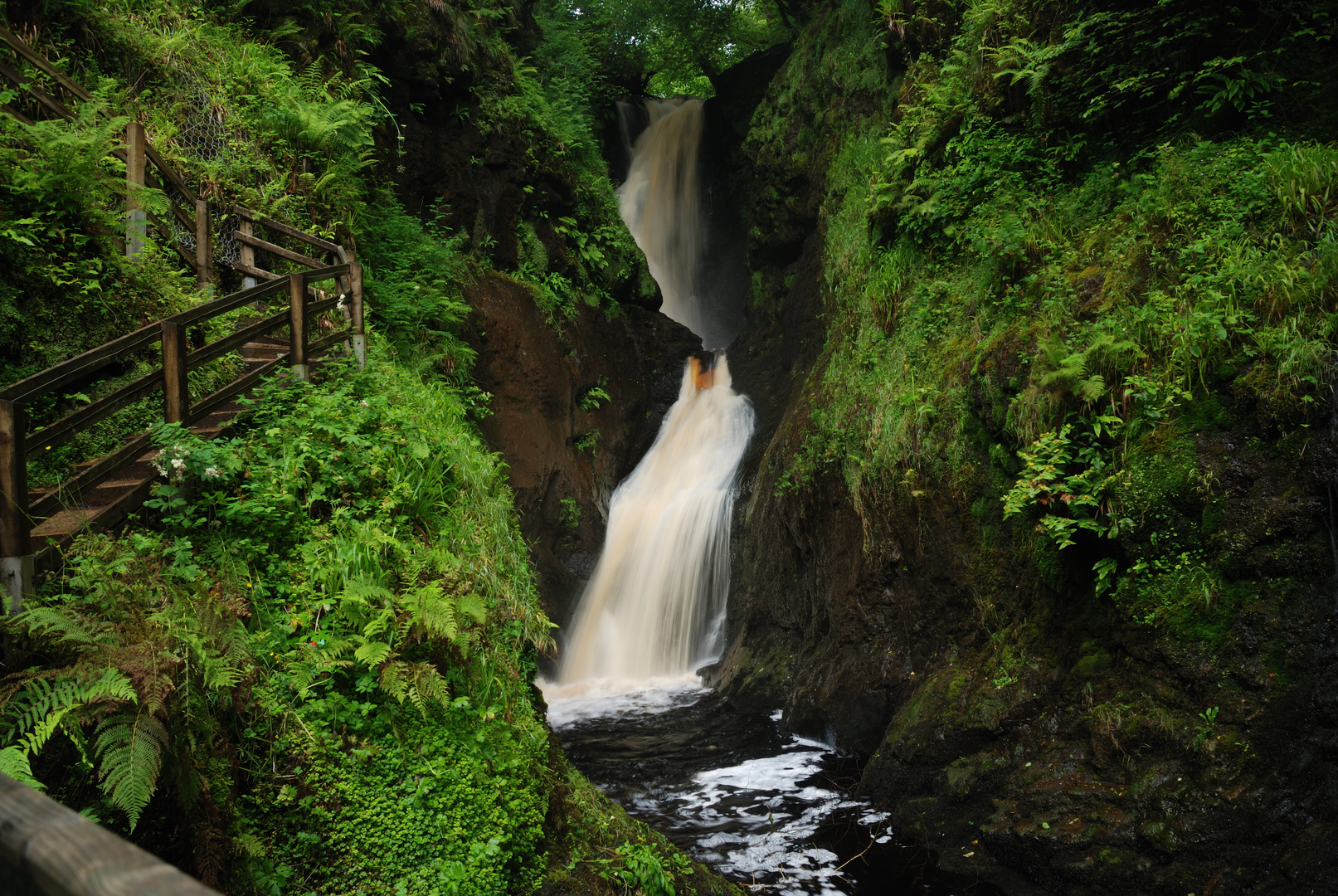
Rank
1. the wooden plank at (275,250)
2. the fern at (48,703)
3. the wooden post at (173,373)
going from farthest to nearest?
the wooden plank at (275,250)
the wooden post at (173,373)
the fern at (48,703)

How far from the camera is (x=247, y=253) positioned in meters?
8.60

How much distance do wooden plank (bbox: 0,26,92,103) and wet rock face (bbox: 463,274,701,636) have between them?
18.3ft

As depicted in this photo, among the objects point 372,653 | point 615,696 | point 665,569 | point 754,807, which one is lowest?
point 754,807

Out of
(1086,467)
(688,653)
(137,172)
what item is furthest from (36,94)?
(688,653)

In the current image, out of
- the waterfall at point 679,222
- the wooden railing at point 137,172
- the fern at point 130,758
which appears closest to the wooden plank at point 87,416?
the fern at point 130,758

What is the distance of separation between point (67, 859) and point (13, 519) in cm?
328

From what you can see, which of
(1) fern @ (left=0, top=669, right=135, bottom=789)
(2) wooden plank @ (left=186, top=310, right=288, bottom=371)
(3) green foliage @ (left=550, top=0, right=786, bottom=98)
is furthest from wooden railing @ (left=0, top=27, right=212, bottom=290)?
(3) green foliage @ (left=550, top=0, right=786, bottom=98)

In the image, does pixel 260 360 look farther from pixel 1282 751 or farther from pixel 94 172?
pixel 1282 751

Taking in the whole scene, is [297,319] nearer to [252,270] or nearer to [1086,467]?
[252,270]

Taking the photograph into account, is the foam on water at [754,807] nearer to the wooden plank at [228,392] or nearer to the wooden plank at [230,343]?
the wooden plank at [228,392]

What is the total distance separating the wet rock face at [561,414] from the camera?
12.5 meters

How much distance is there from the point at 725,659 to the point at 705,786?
360cm

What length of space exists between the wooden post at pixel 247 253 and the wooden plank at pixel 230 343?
2.55 metres

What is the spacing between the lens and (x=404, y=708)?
4.23m
